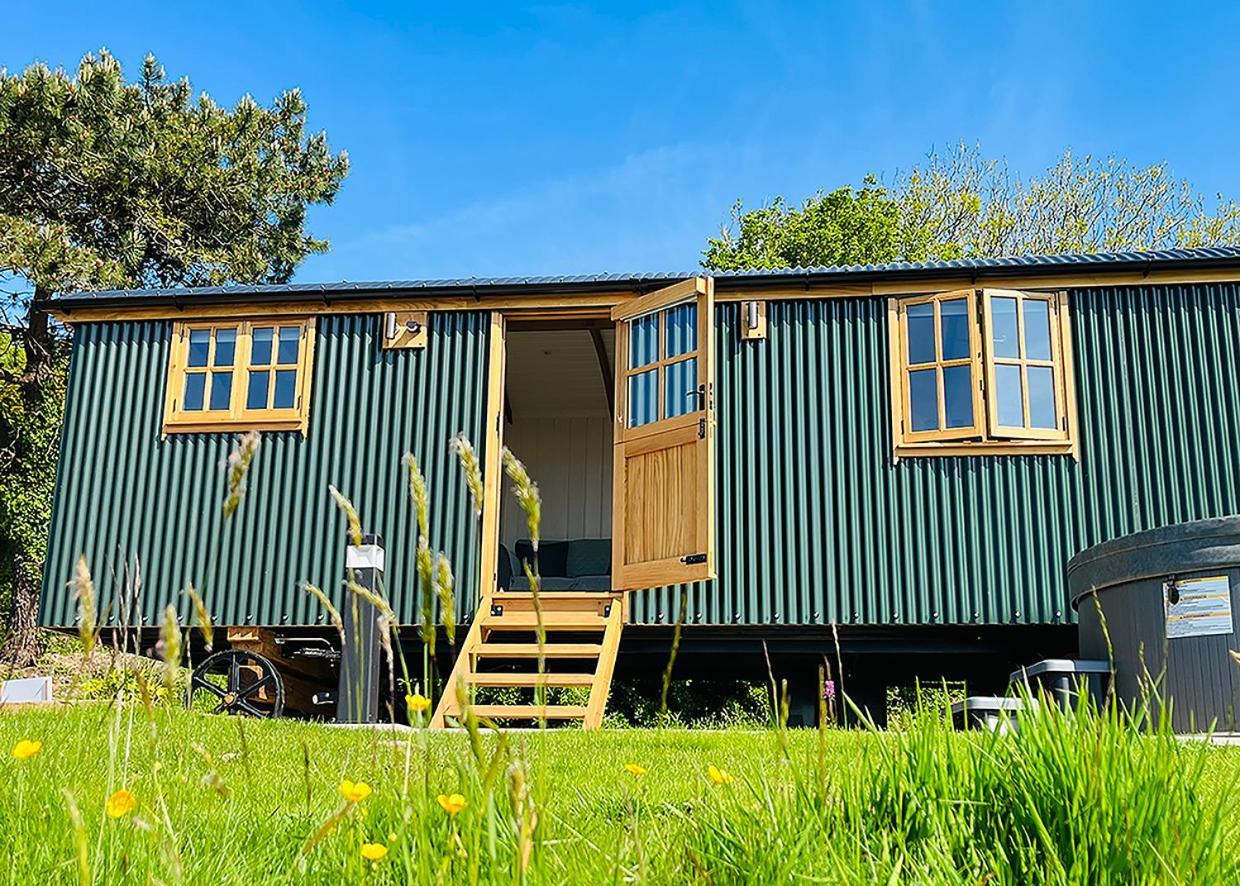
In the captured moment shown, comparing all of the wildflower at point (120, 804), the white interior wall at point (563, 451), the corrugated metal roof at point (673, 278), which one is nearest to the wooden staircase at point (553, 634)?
the corrugated metal roof at point (673, 278)

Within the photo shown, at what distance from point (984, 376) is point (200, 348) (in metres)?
5.37

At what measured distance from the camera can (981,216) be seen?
2377 centimetres

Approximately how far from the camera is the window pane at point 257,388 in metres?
9.63

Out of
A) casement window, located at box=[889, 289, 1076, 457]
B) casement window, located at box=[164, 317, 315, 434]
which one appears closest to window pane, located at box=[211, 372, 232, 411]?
casement window, located at box=[164, 317, 315, 434]

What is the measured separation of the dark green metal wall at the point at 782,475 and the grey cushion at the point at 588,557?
3.18m

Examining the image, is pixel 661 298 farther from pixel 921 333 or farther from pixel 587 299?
pixel 921 333

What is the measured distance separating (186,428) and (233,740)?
16.3 ft

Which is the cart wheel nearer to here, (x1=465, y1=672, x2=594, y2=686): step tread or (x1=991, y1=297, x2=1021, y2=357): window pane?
(x1=465, y1=672, x2=594, y2=686): step tread

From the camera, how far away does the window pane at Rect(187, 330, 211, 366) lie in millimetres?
9711

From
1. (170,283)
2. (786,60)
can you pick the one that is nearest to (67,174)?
(170,283)

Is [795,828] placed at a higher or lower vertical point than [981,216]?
lower

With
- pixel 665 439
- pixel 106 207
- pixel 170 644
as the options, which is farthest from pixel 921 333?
pixel 106 207

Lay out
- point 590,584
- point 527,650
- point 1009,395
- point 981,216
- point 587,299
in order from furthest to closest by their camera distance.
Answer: point 981,216
point 590,584
point 587,299
point 1009,395
point 527,650

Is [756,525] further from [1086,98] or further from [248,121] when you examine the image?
[1086,98]
